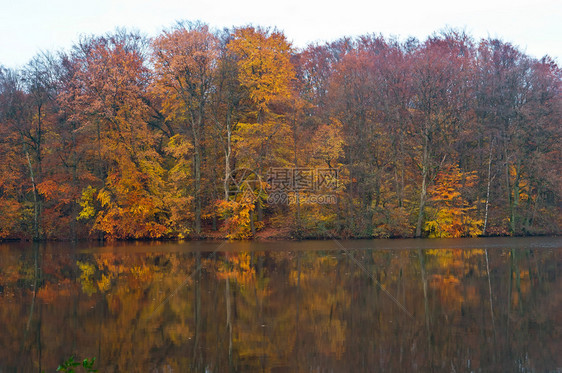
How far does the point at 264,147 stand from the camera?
34.1 m

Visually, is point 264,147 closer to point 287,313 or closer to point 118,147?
point 118,147

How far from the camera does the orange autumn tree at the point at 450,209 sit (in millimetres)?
33906

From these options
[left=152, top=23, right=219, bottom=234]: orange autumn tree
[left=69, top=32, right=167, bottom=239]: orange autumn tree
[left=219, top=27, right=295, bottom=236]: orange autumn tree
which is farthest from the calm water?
[left=152, top=23, right=219, bottom=234]: orange autumn tree

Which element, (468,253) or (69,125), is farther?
(69,125)

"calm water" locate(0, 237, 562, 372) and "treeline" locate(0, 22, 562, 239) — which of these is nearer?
"calm water" locate(0, 237, 562, 372)

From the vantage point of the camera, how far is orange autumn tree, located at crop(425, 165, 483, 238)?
33.9 meters

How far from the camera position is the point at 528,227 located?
34.9 metres

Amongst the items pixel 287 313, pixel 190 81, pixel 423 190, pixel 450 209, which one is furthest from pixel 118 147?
pixel 287 313

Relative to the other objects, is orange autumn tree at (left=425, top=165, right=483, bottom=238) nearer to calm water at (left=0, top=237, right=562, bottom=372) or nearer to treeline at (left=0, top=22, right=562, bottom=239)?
treeline at (left=0, top=22, right=562, bottom=239)

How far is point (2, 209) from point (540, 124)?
34.4 metres

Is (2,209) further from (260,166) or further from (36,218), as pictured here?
(260,166)

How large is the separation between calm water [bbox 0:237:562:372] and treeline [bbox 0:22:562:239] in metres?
11.0

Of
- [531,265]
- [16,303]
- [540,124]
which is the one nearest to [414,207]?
[540,124]

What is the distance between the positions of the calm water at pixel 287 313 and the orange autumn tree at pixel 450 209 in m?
10.6
